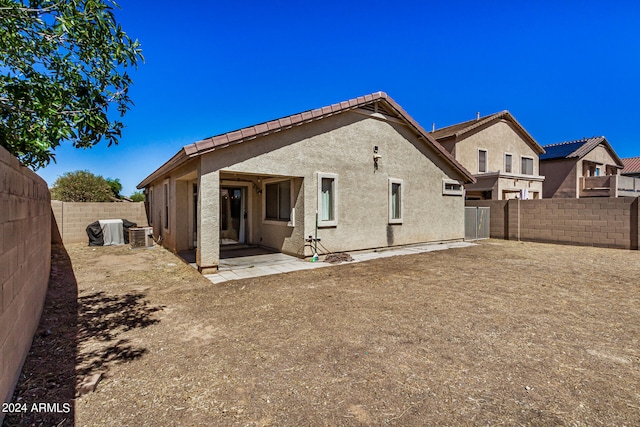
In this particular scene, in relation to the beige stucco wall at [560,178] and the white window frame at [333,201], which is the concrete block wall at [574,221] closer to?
the white window frame at [333,201]

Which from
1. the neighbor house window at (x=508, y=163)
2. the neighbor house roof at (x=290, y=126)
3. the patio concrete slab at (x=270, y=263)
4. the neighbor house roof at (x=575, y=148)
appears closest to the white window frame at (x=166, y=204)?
the neighbor house roof at (x=290, y=126)

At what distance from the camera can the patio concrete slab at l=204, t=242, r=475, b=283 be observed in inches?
294

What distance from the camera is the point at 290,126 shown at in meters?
8.55

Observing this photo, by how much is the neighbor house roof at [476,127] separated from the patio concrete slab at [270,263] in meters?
11.5

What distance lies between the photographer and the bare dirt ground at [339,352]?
8.19ft

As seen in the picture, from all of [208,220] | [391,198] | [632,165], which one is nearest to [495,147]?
[391,198]

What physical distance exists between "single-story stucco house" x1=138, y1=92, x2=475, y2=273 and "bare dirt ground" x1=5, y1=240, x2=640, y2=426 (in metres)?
2.94

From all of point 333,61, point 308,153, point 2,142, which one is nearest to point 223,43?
point 333,61

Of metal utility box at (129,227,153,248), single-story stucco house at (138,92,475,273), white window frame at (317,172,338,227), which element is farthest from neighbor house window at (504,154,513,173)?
metal utility box at (129,227,153,248)

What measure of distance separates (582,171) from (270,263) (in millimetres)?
26850

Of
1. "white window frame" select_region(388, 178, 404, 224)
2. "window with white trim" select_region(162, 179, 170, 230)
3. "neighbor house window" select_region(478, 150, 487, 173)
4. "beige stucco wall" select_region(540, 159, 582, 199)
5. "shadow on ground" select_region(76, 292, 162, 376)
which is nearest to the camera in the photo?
"shadow on ground" select_region(76, 292, 162, 376)

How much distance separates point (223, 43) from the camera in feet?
40.4

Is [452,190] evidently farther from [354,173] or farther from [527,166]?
[527,166]

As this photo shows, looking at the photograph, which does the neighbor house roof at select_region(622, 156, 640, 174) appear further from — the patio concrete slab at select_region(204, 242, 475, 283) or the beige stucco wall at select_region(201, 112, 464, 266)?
the patio concrete slab at select_region(204, 242, 475, 283)
